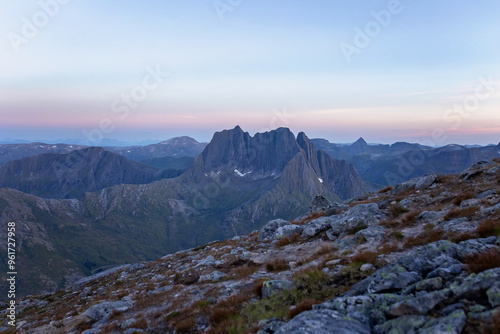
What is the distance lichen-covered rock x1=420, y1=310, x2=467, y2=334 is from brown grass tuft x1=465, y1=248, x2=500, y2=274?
10.8 ft

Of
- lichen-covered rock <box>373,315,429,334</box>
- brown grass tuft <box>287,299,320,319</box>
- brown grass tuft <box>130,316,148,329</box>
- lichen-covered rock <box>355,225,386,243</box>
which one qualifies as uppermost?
lichen-covered rock <box>373,315,429,334</box>

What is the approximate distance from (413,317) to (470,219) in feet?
41.3

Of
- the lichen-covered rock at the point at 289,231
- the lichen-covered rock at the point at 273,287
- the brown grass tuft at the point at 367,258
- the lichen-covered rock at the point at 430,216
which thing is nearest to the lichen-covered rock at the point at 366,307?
the lichen-covered rock at the point at 273,287

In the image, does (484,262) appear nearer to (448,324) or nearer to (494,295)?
(494,295)

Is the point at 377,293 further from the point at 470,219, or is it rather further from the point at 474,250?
the point at 470,219

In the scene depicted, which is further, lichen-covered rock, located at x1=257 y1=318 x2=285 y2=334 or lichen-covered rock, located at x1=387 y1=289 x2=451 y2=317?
lichen-covered rock, located at x1=257 y1=318 x2=285 y2=334

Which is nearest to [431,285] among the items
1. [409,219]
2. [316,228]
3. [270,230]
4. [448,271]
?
[448,271]

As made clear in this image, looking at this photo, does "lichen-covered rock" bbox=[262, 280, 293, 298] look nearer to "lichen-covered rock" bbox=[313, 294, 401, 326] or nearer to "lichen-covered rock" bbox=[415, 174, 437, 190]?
"lichen-covered rock" bbox=[313, 294, 401, 326]

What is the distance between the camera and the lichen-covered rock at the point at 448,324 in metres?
5.39

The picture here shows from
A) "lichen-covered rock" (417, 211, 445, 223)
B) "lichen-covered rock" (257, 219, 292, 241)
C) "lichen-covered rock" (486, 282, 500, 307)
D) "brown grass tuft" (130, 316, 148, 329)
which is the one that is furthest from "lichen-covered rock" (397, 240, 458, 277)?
"lichen-covered rock" (257, 219, 292, 241)

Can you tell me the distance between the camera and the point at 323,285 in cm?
1157

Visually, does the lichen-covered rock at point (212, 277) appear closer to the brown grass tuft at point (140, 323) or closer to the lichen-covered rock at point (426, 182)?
the brown grass tuft at point (140, 323)

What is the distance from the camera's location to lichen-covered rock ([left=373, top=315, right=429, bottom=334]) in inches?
242

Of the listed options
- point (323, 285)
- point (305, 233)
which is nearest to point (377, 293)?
point (323, 285)
